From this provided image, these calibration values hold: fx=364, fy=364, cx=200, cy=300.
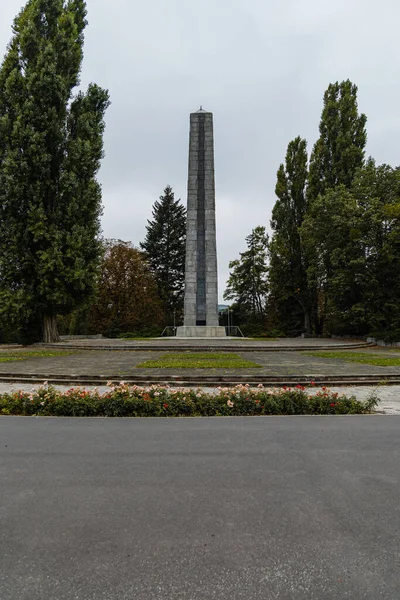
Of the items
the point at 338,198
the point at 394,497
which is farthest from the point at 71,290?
the point at 394,497

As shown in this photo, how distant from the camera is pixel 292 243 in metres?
34.0

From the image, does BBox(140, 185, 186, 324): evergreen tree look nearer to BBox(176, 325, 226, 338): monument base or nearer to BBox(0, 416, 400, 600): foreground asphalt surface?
BBox(176, 325, 226, 338): monument base

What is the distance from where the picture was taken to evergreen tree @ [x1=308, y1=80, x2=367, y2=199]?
29.2m

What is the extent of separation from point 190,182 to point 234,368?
23482mm

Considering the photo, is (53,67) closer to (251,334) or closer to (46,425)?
(46,425)

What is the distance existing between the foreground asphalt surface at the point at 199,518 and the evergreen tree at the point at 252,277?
128 ft

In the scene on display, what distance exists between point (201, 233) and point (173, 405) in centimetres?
2558

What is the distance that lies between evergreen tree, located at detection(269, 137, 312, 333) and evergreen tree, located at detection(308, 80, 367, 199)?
2786mm

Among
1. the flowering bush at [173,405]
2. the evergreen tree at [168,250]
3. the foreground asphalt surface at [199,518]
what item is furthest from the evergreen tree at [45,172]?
the evergreen tree at [168,250]

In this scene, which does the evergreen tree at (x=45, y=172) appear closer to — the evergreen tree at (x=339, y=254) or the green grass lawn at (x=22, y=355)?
the green grass lawn at (x=22, y=355)

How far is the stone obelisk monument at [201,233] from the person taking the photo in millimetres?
30000

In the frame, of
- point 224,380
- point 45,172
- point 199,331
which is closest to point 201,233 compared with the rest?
point 199,331

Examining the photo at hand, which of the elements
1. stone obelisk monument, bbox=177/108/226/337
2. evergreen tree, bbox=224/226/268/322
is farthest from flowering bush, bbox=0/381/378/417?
evergreen tree, bbox=224/226/268/322

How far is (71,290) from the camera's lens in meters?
21.1
